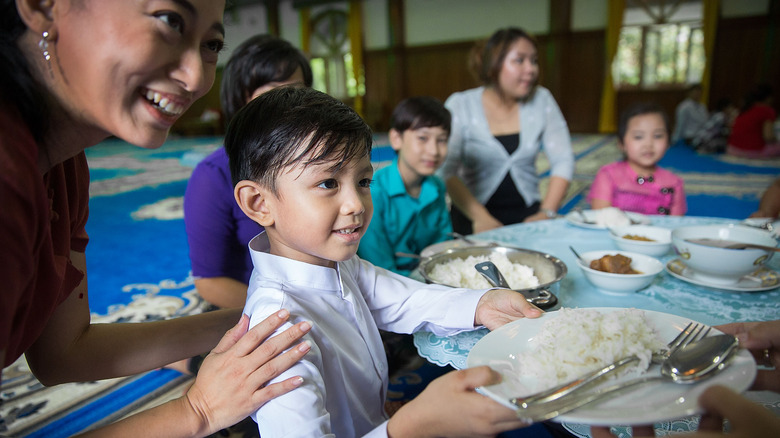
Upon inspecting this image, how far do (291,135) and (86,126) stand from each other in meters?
0.35

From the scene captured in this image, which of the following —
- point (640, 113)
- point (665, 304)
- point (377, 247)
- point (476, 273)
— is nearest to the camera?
point (665, 304)

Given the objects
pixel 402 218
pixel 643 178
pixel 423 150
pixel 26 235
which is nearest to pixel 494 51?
pixel 423 150

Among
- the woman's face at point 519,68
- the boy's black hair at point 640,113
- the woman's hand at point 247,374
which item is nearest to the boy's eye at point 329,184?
the woman's hand at point 247,374

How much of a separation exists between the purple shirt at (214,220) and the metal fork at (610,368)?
1125mm

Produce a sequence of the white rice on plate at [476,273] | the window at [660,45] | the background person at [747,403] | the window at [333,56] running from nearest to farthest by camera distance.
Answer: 1. the background person at [747,403]
2. the white rice on plate at [476,273]
3. the window at [660,45]
4. the window at [333,56]

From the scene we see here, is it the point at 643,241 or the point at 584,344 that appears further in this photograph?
the point at 643,241

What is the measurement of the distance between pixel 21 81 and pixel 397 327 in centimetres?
86

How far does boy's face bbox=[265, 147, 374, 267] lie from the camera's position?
0.94 metres

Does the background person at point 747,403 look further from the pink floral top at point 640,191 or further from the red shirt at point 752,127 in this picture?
the red shirt at point 752,127

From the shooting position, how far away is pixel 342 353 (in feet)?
3.14

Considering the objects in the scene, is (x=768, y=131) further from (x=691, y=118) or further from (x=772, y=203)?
(x=772, y=203)

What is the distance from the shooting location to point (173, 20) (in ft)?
2.20

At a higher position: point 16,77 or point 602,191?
point 16,77

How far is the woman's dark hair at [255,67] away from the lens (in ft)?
5.27
